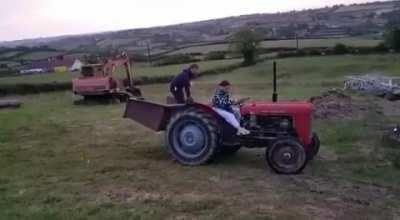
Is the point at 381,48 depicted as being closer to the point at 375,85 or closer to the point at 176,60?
the point at 176,60

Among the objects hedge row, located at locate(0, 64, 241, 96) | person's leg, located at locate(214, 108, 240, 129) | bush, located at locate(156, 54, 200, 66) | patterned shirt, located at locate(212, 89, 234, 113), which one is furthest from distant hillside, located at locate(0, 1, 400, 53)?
person's leg, located at locate(214, 108, 240, 129)

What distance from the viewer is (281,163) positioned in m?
10.4

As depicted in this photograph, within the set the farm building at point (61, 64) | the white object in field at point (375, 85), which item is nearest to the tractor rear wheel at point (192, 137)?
the white object in field at point (375, 85)

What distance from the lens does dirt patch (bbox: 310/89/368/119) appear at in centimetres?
1792

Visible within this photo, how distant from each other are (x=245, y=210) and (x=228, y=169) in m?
2.75

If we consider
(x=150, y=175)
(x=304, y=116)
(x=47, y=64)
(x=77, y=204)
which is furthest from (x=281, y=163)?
(x=47, y=64)

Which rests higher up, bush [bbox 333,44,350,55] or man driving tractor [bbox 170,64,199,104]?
man driving tractor [bbox 170,64,199,104]

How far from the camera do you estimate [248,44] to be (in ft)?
160

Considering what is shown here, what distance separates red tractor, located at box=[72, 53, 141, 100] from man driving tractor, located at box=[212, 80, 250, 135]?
1627 cm

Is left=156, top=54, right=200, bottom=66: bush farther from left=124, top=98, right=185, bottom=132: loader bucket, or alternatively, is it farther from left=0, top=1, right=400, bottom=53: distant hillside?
left=124, top=98, right=185, bottom=132: loader bucket

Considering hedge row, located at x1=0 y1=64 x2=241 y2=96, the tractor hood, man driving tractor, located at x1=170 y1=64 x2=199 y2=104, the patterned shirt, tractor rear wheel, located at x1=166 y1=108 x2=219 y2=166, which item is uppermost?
man driving tractor, located at x1=170 y1=64 x2=199 y2=104

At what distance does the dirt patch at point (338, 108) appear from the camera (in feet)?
58.8

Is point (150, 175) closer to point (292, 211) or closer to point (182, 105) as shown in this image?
point (182, 105)

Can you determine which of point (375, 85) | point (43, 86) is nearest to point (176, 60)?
point (43, 86)
